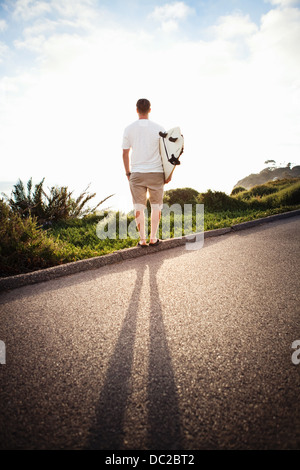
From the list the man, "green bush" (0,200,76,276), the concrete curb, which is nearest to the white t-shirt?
the man

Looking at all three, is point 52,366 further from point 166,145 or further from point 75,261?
point 166,145

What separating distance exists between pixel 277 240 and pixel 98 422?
4.37 m

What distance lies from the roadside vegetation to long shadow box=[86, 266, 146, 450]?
7.41 ft

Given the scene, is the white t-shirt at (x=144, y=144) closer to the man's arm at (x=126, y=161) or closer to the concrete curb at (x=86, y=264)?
the man's arm at (x=126, y=161)

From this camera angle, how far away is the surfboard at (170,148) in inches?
146

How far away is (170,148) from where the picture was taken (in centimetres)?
376

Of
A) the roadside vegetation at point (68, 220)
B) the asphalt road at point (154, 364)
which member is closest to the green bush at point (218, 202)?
the roadside vegetation at point (68, 220)

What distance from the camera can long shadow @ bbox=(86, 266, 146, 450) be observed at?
43.6 inches

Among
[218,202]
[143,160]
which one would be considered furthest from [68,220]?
[218,202]

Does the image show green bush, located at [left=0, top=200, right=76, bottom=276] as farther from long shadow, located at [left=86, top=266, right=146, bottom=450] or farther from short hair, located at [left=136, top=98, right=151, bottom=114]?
short hair, located at [left=136, top=98, right=151, bottom=114]

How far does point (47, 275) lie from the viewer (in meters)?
3.21

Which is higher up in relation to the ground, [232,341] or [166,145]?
[166,145]
